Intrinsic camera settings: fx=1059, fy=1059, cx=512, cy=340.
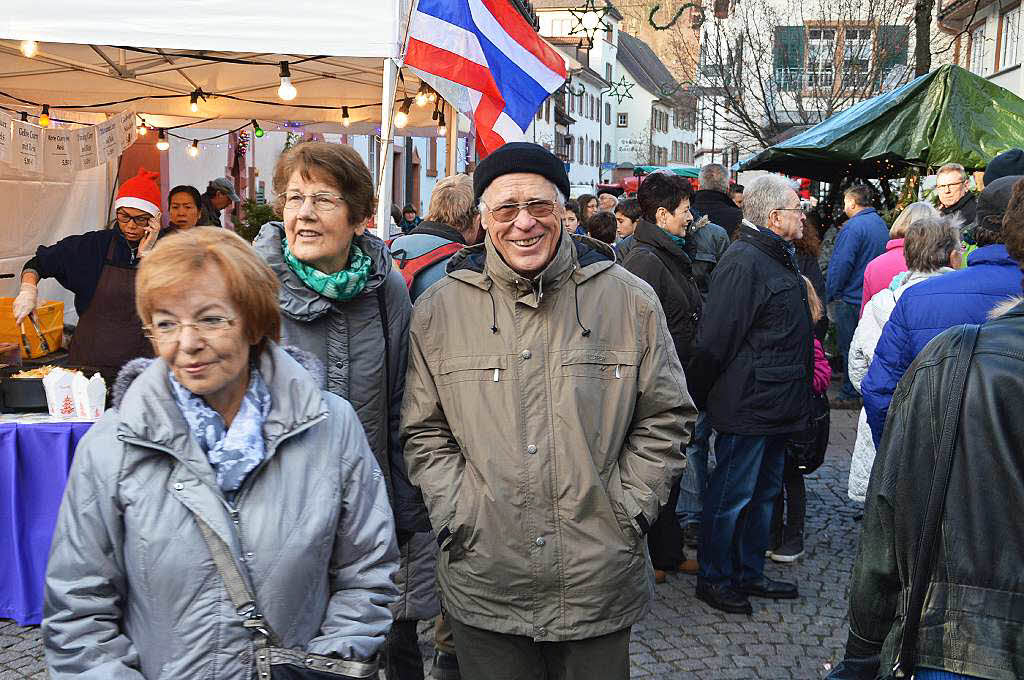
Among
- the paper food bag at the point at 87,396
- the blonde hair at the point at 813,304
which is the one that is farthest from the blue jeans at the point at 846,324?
the paper food bag at the point at 87,396

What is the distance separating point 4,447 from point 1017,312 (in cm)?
459

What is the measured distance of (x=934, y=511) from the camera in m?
2.07

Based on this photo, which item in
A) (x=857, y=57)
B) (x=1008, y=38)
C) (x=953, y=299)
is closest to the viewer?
(x=953, y=299)

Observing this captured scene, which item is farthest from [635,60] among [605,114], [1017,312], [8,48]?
[1017,312]

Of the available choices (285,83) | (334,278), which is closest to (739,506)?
(334,278)

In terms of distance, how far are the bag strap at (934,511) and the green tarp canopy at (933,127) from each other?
807cm

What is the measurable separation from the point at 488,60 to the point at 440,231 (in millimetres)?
1846

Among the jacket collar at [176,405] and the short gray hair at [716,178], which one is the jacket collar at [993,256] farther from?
the short gray hair at [716,178]

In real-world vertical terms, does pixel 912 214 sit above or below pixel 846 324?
above

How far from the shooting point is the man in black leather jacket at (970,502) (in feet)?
6.57

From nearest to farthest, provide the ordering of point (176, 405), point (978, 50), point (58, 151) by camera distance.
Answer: point (176, 405) < point (58, 151) < point (978, 50)

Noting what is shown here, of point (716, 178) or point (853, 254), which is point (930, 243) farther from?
point (853, 254)

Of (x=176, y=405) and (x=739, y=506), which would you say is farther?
(x=739, y=506)

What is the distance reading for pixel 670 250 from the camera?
5.52 m
